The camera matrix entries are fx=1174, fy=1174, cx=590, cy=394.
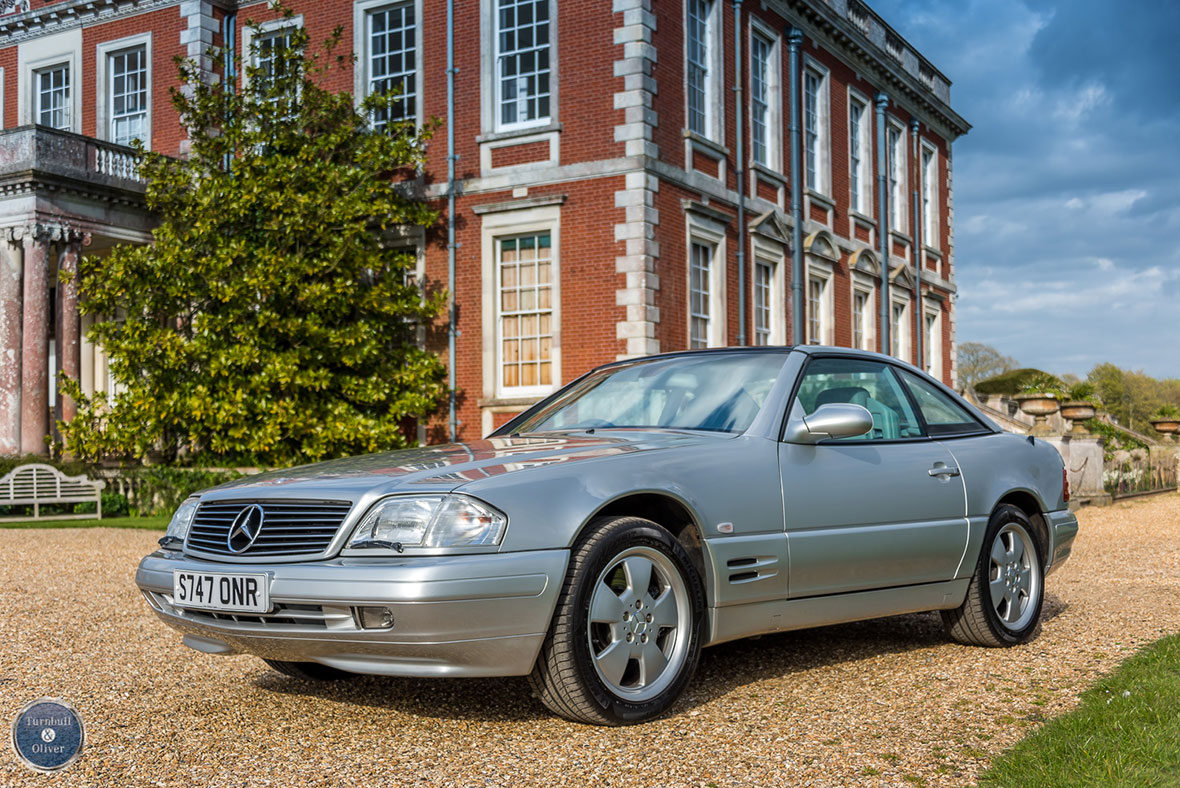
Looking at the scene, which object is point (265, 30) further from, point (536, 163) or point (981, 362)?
point (981, 362)

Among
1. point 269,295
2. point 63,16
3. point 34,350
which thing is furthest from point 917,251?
point 34,350

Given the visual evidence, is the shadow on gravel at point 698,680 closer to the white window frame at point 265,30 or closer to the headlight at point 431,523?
the headlight at point 431,523

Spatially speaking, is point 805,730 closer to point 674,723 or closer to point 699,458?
point 674,723

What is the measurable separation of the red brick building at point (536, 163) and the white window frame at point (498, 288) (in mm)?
35

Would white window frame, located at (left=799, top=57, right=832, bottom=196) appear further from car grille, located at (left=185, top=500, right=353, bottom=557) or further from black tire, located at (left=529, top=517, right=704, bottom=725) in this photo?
car grille, located at (left=185, top=500, right=353, bottom=557)

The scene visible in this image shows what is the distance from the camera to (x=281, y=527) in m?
4.30

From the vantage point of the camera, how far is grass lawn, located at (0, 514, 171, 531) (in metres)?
15.5

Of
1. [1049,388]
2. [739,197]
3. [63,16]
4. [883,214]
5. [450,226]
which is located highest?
[63,16]

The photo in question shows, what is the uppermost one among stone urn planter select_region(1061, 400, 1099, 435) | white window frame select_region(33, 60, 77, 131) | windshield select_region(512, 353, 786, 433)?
white window frame select_region(33, 60, 77, 131)

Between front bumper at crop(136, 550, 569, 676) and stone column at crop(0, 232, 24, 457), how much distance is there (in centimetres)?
1627

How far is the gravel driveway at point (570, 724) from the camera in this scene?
3.86 metres

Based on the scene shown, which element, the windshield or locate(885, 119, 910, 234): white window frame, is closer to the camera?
the windshield

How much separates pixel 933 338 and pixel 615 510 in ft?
91.3

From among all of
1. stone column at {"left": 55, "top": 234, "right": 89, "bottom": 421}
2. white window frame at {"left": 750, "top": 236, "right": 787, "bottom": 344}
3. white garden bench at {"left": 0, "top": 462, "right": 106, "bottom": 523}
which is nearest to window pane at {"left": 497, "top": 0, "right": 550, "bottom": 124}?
white window frame at {"left": 750, "top": 236, "right": 787, "bottom": 344}
